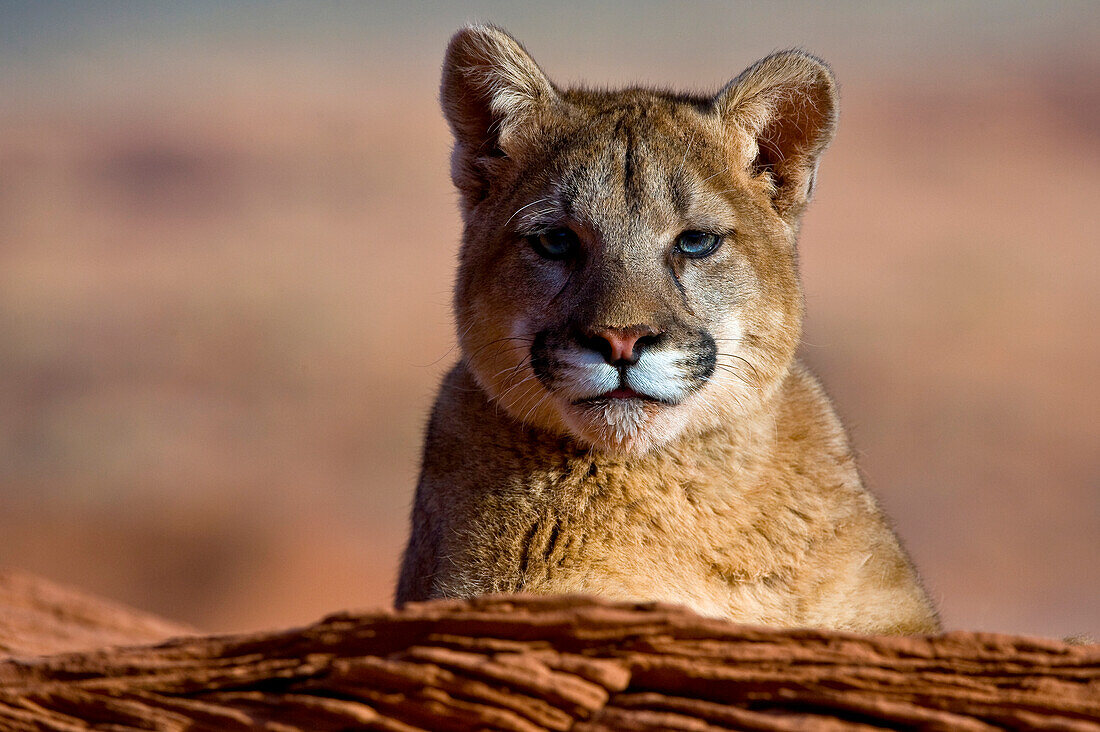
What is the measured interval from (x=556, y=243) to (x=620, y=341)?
2.80 ft

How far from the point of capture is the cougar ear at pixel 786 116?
18.0ft

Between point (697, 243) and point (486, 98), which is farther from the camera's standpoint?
point (486, 98)

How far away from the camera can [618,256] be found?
4965 millimetres

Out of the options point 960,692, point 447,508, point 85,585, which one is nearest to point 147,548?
point 85,585

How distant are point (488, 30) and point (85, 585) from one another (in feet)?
37.3

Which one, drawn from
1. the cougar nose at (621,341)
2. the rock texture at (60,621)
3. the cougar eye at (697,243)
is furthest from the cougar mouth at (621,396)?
the rock texture at (60,621)

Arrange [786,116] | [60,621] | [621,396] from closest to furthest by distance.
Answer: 1. [621,396]
2. [786,116]
3. [60,621]

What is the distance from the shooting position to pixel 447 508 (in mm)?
5223

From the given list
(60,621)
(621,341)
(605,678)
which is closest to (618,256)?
(621,341)

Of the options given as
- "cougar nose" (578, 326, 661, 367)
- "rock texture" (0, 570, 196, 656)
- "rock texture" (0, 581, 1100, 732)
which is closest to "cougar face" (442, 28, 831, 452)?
"cougar nose" (578, 326, 661, 367)

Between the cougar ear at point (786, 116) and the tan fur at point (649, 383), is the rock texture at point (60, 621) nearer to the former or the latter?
the tan fur at point (649, 383)

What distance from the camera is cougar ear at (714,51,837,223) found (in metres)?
5.50

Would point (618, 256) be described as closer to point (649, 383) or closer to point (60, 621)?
point (649, 383)

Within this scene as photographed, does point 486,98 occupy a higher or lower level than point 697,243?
higher
